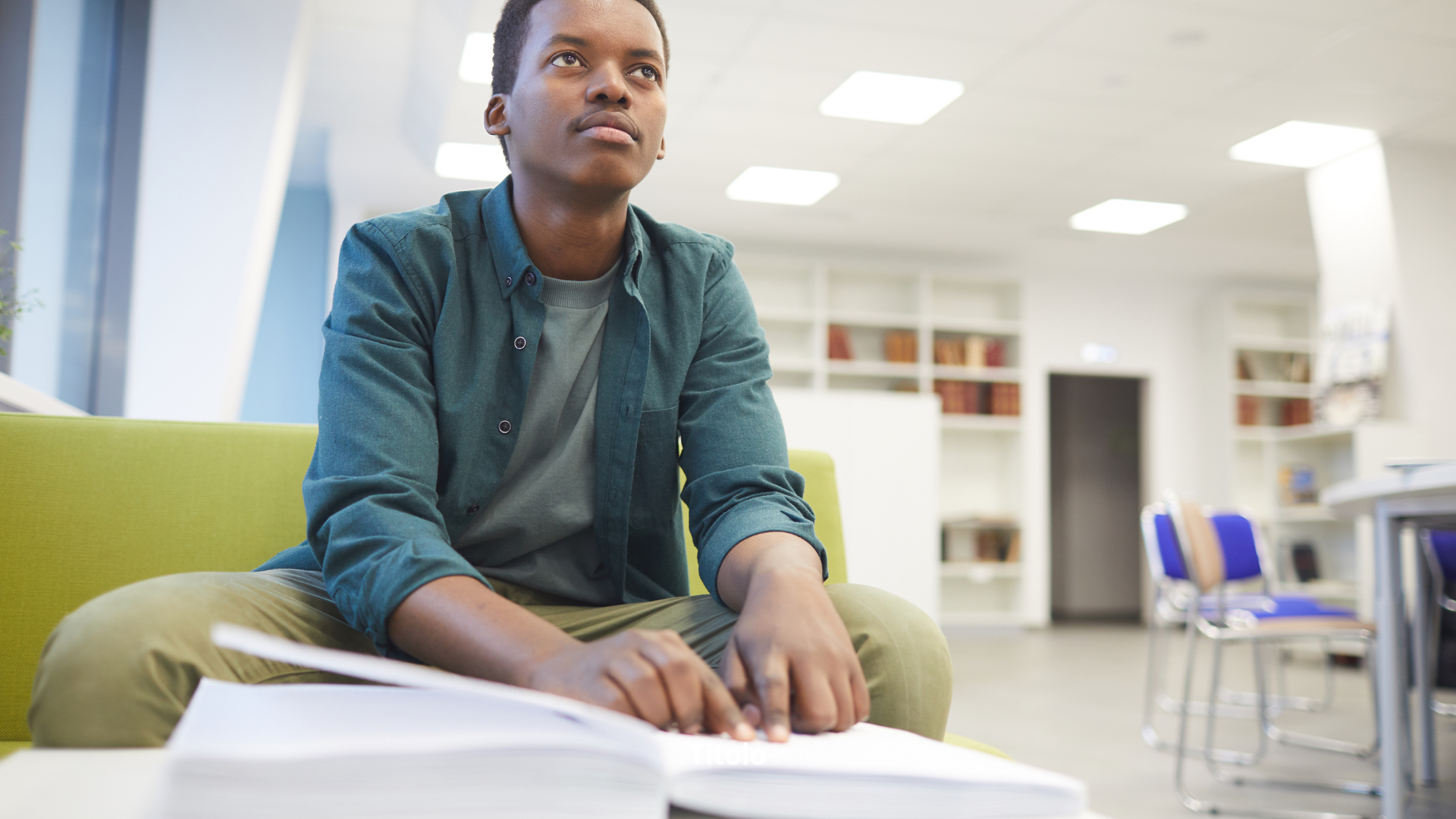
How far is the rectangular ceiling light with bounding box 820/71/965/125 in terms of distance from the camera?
515 cm

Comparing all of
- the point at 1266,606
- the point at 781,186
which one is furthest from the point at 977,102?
the point at 1266,606

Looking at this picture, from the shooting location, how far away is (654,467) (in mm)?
1132

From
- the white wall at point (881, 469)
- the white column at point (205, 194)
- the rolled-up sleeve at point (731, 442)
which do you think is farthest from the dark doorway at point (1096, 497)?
the rolled-up sleeve at point (731, 442)

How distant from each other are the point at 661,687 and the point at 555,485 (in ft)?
1.74

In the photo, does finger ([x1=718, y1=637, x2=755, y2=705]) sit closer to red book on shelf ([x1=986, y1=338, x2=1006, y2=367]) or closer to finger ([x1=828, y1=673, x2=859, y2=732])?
finger ([x1=828, y1=673, x2=859, y2=732])

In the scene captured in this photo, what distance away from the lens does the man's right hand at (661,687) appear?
1.89 feet

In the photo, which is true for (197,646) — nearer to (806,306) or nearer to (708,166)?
(708,166)

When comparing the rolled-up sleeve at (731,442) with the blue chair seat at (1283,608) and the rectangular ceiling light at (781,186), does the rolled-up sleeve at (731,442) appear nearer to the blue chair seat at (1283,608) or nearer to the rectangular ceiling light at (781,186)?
the blue chair seat at (1283,608)

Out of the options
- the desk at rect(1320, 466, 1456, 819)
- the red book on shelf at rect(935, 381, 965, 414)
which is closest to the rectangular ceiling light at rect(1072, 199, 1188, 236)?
the red book on shelf at rect(935, 381, 965, 414)

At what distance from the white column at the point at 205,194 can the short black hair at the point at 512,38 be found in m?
2.89

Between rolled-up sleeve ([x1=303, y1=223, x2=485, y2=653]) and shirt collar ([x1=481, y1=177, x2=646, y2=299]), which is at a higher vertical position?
shirt collar ([x1=481, y1=177, x2=646, y2=299])

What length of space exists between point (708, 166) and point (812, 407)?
1.82m

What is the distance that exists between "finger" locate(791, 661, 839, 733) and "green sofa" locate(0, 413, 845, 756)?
88 centimetres

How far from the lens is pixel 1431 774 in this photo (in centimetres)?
287
